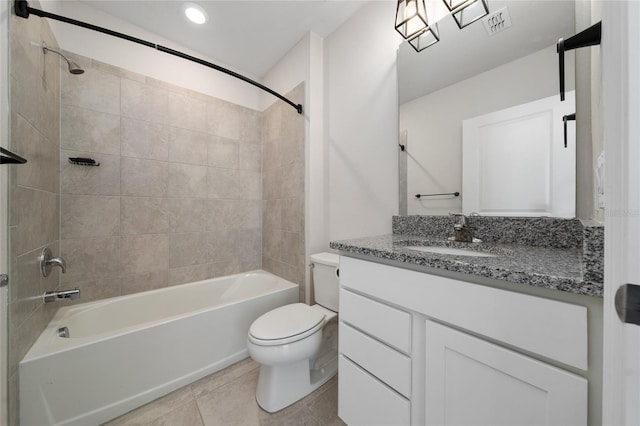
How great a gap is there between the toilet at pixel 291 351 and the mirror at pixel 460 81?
2.71 feet

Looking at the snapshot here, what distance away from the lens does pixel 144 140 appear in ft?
5.78

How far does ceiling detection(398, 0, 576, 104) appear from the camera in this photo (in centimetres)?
93

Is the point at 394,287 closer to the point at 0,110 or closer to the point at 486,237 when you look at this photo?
the point at 486,237

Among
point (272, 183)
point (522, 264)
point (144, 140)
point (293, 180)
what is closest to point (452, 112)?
point (522, 264)

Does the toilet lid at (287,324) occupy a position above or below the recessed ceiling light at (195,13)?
below

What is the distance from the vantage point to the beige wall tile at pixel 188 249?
74.7 inches

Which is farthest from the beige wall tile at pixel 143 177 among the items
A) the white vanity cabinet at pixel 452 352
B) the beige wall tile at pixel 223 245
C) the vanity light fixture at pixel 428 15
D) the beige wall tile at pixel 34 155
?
the vanity light fixture at pixel 428 15

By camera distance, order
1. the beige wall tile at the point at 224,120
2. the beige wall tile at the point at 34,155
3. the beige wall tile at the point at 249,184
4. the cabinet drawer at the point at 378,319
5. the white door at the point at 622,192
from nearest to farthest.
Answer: the white door at the point at 622,192 → the cabinet drawer at the point at 378,319 → the beige wall tile at the point at 34,155 → the beige wall tile at the point at 224,120 → the beige wall tile at the point at 249,184

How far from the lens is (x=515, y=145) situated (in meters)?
1.01

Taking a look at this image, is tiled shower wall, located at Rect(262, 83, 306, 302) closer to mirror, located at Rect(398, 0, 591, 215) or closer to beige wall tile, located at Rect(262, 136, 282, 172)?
beige wall tile, located at Rect(262, 136, 282, 172)

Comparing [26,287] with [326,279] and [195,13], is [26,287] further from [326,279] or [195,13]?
[195,13]

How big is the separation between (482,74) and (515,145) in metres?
0.40

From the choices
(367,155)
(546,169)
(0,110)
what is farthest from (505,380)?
(0,110)

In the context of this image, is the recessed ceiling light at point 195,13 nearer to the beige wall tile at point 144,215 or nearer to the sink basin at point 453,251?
the beige wall tile at point 144,215
